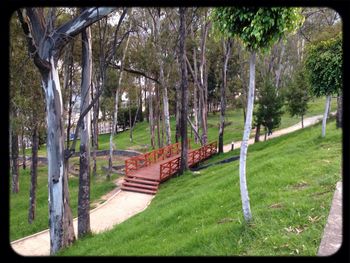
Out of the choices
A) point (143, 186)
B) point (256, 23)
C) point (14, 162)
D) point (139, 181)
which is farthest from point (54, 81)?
point (14, 162)

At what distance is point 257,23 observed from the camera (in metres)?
3.76

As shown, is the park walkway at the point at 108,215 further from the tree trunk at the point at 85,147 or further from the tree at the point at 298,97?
the tree at the point at 298,97

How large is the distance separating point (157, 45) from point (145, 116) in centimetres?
2392

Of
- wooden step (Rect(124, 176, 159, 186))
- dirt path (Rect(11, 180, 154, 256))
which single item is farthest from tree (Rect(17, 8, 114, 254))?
wooden step (Rect(124, 176, 159, 186))

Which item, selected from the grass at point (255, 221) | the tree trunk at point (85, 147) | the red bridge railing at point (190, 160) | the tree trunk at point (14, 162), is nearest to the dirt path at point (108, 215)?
the tree trunk at point (85, 147)

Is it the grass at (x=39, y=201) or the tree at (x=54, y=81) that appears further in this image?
the grass at (x=39, y=201)

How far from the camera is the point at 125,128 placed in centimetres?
4234

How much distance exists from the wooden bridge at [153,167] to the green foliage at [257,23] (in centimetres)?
1058

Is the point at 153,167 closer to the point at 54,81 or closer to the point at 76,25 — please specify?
the point at 54,81

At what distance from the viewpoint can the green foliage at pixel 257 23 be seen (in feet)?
12.1

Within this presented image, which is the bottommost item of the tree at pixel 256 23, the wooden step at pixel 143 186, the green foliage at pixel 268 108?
the wooden step at pixel 143 186

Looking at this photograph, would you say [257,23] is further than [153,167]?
No

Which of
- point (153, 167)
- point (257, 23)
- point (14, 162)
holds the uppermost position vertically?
point (257, 23)
